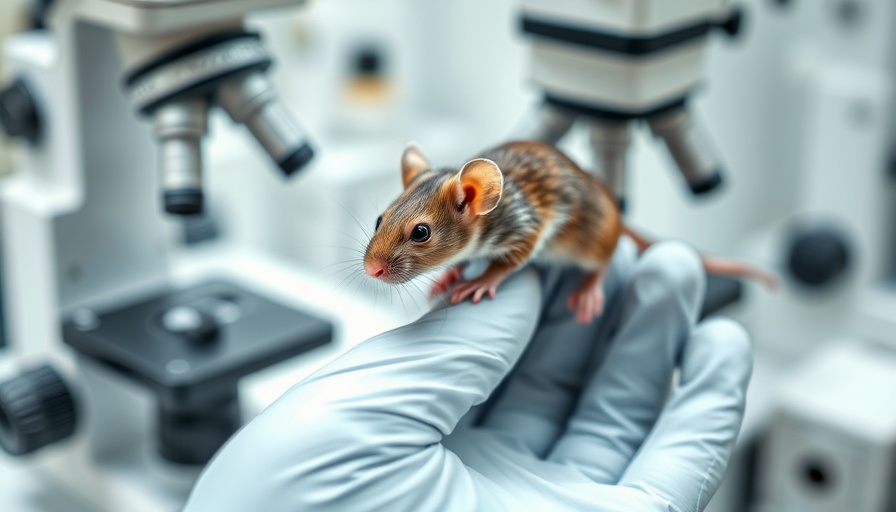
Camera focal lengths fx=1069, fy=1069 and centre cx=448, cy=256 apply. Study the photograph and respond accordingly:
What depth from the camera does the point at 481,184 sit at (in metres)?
0.62

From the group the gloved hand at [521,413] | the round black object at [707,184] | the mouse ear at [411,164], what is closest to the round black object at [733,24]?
the round black object at [707,184]

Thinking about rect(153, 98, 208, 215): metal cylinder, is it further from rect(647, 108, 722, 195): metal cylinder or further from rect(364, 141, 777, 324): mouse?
rect(647, 108, 722, 195): metal cylinder

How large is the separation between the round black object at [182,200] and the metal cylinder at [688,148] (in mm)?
384

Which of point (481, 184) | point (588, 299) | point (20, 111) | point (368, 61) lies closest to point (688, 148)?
point (588, 299)

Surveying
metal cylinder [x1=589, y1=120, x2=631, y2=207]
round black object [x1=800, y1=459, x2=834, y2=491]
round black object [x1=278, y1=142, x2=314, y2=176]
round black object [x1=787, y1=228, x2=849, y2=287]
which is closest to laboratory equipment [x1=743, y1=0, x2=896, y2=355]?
round black object [x1=787, y1=228, x2=849, y2=287]

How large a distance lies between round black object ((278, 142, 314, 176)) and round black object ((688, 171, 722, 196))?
34cm

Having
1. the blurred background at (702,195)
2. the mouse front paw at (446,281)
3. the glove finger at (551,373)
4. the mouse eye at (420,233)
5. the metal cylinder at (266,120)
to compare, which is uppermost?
the mouse eye at (420,233)

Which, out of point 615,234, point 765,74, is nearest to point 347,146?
point 765,74

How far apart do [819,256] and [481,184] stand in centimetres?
92

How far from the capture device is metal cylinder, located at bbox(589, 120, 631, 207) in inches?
35.9

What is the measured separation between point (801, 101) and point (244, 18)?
118 centimetres

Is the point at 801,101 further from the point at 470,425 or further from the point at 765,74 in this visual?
the point at 470,425

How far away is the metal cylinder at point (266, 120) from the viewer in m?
0.83

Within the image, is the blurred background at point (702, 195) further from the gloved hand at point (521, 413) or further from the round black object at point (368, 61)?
the gloved hand at point (521, 413)
